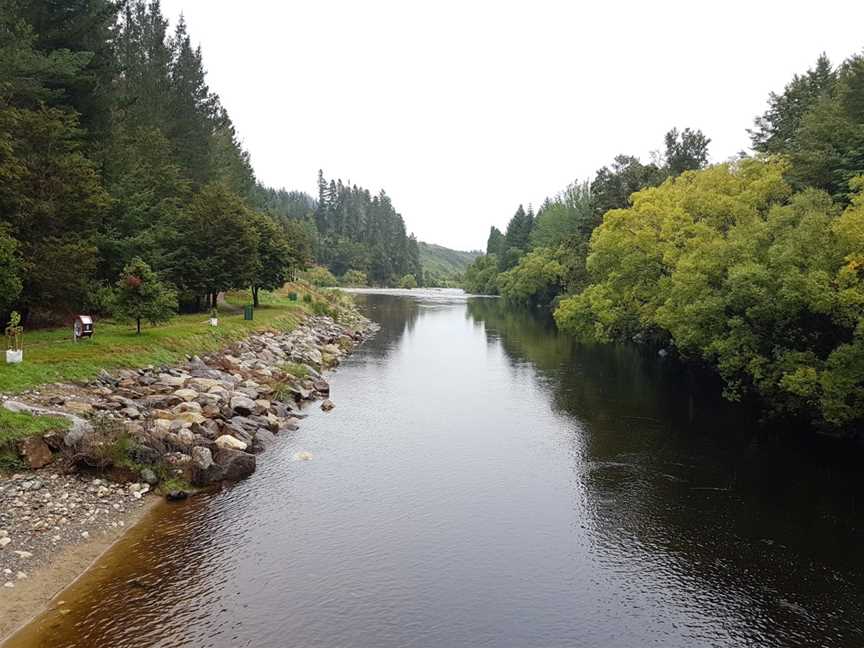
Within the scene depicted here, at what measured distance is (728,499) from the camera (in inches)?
827

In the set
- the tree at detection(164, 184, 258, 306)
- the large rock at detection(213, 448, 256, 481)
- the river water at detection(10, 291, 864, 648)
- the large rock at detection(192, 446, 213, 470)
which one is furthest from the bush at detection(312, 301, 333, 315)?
the large rock at detection(192, 446, 213, 470)

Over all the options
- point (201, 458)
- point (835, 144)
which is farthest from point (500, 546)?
point (835, 144)

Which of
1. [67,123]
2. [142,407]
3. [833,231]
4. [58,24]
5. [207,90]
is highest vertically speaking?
[207,90]

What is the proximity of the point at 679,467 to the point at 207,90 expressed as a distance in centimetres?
6296

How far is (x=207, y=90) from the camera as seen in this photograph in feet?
216

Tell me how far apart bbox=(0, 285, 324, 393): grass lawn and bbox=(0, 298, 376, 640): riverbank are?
61 centimetres

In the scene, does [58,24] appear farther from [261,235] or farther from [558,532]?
[558,532]

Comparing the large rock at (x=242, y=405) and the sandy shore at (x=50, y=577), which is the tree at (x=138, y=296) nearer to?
the large rock at (x=242, y=405)

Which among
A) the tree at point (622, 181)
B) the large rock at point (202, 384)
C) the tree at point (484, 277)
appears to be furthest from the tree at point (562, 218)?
the large rock at point (202, 384)

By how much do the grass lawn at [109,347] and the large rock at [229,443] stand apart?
6113 millimetres

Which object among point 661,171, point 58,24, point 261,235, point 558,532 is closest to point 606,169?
point 661,171

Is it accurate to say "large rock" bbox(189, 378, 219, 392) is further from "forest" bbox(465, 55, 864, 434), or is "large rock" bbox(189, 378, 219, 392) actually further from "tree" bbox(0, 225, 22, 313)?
"forest" bbox(465, 55, 864, 434)

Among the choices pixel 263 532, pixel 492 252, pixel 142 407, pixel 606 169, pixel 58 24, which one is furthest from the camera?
pixel 492 252

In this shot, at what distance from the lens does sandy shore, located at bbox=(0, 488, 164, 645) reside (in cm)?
1257
